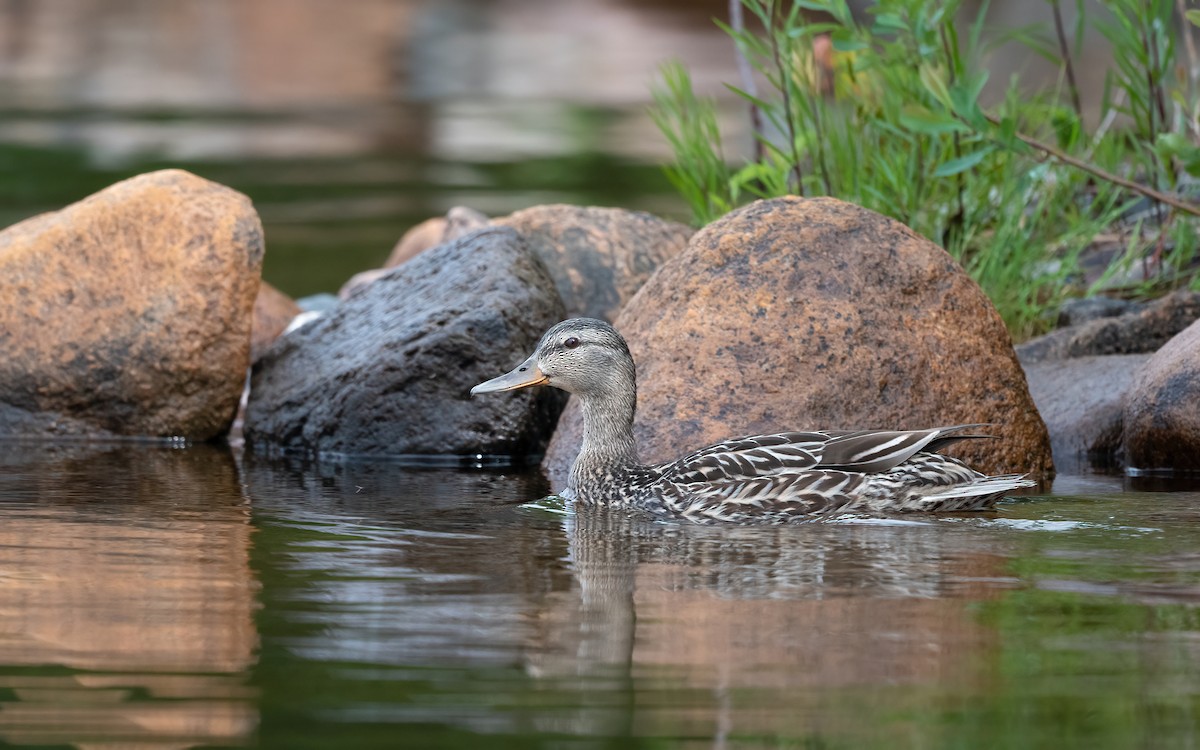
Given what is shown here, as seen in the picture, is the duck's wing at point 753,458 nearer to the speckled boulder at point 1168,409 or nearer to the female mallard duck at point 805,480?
the female mallard duck at point 805,480

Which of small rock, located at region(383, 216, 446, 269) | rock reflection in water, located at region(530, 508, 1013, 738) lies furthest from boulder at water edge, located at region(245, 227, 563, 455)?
small rock, located at region(383, 216, 446, 269)

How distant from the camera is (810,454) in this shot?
6.83 meters

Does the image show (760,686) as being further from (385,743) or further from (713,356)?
(713,356)

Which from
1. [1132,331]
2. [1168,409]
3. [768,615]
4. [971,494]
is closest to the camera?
[768,615]

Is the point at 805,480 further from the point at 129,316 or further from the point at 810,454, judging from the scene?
the point at 129,316

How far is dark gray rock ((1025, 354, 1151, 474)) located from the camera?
8.77 meters

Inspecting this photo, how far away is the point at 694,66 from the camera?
2284 cm

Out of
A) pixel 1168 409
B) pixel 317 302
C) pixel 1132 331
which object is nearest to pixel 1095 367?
pixel 1132 331

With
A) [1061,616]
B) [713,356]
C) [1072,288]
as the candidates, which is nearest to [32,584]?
[1061,616]

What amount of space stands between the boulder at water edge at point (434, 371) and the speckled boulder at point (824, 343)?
1.02 meters

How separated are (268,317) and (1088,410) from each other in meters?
5.12

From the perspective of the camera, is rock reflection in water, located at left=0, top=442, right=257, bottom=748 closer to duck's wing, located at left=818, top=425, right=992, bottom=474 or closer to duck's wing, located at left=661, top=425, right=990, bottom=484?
duck's wing, located at left=661, top=425, right=990, bottom=484

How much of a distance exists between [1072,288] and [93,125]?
40.5ft

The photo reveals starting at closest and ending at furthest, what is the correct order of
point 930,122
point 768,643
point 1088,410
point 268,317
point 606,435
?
point 768,643 → point 606,435 → point 930,122 → point 1088,410 → point 268,317
